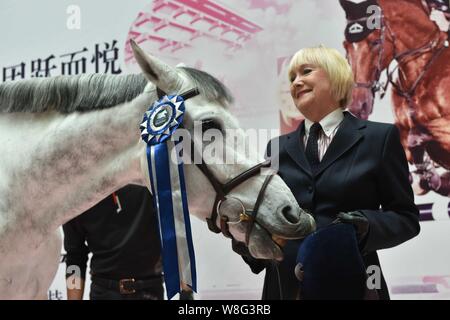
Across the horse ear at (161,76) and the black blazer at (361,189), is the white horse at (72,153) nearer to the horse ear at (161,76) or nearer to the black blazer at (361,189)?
the horse ear at (161,76)

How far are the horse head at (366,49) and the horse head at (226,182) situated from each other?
1.00 metres

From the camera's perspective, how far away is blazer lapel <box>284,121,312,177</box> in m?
1.33

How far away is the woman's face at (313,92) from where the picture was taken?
135cm

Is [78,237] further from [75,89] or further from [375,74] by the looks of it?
[375,74]

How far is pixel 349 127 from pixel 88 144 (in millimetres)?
650

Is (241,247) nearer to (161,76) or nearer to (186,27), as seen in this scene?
(161,76)

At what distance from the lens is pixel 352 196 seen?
124 cm

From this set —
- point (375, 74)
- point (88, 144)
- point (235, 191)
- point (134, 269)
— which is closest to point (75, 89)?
point (88, 144)

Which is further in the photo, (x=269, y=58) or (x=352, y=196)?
(x=269, y=58)

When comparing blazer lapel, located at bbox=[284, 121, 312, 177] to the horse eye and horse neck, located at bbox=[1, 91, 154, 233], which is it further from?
horse neck, located at bbox=[1, 91, 154, 233]

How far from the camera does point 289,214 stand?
4.05 feet

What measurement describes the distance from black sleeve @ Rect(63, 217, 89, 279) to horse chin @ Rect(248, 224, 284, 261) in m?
1.11

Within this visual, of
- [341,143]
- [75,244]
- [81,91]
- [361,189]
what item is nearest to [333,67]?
[341,143]

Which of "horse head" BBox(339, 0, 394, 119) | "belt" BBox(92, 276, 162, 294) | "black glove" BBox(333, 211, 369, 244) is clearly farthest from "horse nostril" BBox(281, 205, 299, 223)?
"horse head" BBox(339, 0, 394, 119)
